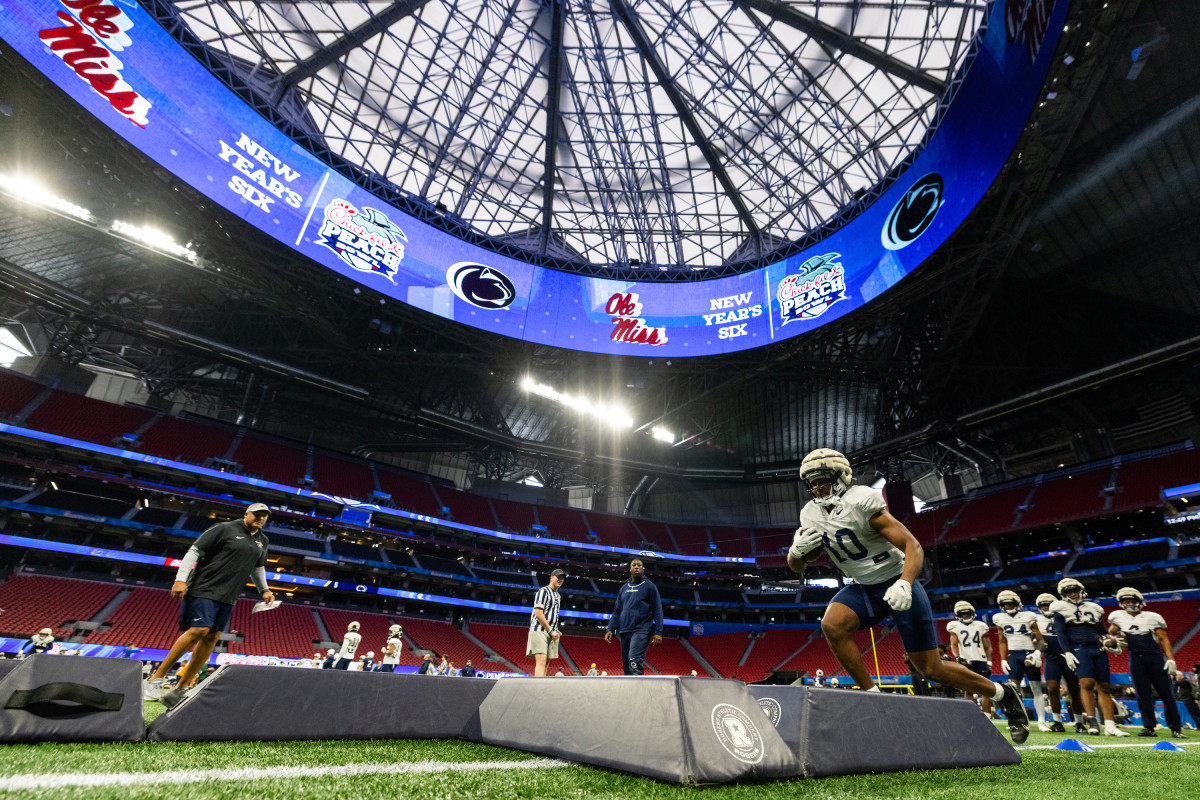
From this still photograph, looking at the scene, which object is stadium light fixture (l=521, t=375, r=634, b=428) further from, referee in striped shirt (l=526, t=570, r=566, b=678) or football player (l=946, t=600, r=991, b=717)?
football player (l=946, t=600, r=991, b=717)

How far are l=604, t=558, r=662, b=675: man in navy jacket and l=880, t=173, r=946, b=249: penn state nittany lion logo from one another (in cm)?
1738

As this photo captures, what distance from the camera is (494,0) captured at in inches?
817

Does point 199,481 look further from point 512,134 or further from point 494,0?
point 494,0

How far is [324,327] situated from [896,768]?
86.7 ft

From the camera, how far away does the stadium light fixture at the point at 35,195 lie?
18625mm

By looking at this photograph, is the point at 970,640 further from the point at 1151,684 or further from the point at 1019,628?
the point at 1151,684

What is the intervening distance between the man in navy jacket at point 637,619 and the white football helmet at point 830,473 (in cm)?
395

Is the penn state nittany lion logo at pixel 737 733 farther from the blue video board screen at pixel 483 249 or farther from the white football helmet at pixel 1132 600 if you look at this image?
the blue video board screen at pixel 483 249

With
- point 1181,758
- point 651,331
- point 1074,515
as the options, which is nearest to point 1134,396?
point 1074,515

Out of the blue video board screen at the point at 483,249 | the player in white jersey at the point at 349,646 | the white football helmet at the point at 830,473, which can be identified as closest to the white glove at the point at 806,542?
the white football helmet at the point at 830,473

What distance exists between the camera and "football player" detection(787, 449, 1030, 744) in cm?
397

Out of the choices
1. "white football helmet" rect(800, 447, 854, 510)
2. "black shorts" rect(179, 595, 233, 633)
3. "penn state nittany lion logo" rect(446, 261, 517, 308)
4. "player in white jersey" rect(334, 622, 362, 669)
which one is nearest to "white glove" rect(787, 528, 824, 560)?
"white football helmet" rect(800, 447, 854, 510)

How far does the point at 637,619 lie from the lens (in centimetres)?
775

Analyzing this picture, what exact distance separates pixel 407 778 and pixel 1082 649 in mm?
8720
